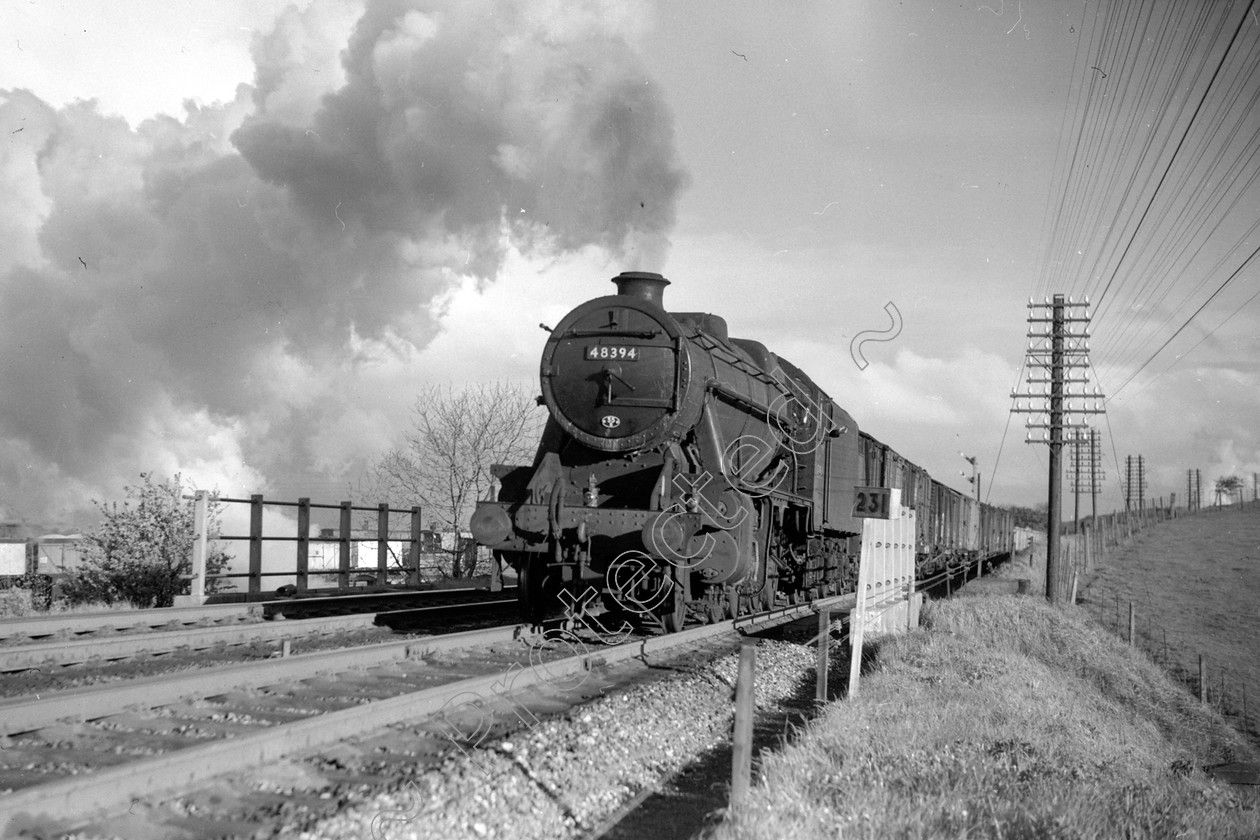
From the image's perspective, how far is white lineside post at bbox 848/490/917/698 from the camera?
9.83 m

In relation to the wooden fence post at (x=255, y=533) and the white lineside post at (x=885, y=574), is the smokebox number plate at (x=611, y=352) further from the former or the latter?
the wooden fence post at (x=255, y=533)

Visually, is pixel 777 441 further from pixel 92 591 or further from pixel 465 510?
pixel 465 510

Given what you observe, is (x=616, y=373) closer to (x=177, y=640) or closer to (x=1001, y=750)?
(x=177, y=640)

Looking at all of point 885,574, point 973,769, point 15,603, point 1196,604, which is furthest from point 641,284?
point 1196,604

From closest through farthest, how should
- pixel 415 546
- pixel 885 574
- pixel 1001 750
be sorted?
1. pixel 1001 750
2. pixel 885 574
3. pixel 415 546

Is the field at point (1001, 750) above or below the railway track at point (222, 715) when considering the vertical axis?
below

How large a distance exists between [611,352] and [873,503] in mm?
3196

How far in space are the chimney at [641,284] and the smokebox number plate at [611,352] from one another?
88 centimetres

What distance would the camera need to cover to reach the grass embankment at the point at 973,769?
16.1 ft

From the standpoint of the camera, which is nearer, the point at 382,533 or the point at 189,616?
the point at 189,616

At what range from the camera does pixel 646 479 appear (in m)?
10.8

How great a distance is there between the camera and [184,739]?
5719 mm

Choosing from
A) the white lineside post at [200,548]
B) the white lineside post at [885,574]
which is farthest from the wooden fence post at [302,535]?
the white lineside post at [885,574]

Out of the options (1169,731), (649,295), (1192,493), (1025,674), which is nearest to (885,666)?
(1025,674)
